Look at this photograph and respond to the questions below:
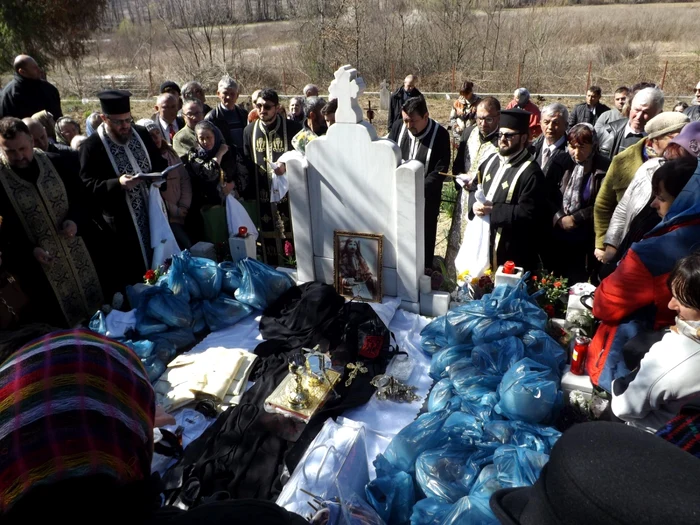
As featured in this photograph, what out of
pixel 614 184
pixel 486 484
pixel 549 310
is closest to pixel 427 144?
pixel 614 184

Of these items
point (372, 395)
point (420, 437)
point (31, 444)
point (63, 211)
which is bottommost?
point (372, 395)

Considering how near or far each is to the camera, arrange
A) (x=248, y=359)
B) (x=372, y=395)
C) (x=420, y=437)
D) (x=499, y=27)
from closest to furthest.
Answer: (x=420, y=437)
(x=372, y=395)
(x=248, y=359)
(x=499, y=27)

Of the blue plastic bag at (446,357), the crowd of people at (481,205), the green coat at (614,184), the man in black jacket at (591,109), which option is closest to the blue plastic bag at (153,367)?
the crowd of people at (481,205)

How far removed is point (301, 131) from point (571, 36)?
974 inches

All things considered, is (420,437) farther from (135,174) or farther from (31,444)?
(135,174)

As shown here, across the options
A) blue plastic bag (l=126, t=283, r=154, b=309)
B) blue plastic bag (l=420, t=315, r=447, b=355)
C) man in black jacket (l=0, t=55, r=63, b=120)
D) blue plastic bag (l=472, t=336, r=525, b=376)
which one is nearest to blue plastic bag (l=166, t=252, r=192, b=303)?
blue plastic bag (l=126, t=283, r=154, b=309)

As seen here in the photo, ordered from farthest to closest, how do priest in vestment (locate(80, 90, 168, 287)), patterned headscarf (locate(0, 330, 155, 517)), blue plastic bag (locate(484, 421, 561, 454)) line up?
priest in vestment (locate(80, 90, 168, 287)) → blue plastic bag (locate(484, 421, 561, 454)) → patterned headscarf (locate(0, 330, 155, 517))

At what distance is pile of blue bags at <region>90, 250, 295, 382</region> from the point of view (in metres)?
3.83

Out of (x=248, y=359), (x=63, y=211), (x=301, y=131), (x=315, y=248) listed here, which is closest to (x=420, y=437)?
(x=248, y=359)

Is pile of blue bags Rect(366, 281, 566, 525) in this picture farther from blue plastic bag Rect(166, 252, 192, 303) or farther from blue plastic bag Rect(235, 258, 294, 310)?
blue plastic bag Rect(166, 252, 192, 303)

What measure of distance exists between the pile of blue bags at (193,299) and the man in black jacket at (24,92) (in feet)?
15.4

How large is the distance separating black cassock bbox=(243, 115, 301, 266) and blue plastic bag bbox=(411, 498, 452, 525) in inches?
148

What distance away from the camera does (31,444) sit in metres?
1.05

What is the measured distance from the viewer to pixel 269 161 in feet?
18.9
